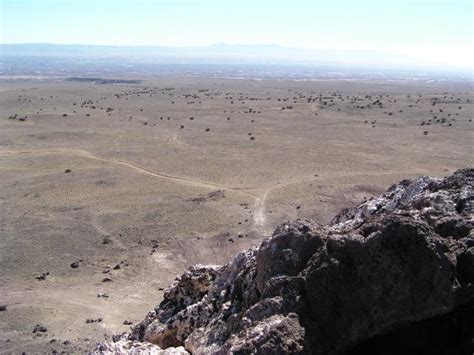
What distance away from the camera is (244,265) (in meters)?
9.95

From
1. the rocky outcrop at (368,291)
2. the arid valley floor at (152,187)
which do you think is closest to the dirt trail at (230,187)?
the arid valley floor at (152,187)

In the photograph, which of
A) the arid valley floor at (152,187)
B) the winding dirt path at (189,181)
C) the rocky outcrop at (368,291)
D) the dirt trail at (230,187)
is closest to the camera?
the rocky outcrop at (368,291)

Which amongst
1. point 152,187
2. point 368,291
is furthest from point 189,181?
point 368,291

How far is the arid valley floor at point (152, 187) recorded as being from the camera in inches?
1006

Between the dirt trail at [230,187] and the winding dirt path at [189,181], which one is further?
the winding dirt path at [189,181]

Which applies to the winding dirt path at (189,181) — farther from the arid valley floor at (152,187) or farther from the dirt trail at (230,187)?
the arid valley floor at (152,187)

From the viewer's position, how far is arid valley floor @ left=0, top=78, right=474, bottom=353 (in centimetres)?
2556

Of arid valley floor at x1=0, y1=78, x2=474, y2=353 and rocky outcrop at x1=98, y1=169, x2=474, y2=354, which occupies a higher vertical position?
rocky outcrop at x1=98, y1=169, x2=474, y2=354

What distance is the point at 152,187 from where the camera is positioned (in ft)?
141

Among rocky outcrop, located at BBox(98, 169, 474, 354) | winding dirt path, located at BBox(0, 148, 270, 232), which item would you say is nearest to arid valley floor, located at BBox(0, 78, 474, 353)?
winding dirt path, located at BBox(0, 148, 270, 232)

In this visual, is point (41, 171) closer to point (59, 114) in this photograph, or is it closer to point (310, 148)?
point (310, 148)

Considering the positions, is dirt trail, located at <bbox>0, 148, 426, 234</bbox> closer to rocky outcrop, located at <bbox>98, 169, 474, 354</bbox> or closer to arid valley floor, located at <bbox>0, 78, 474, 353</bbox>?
arid valley floor, located at <bbox>0, 78, 474, 353</bbox>

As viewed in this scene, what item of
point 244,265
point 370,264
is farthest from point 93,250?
point 370,264

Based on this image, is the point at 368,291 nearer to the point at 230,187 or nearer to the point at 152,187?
the point at 230,187
